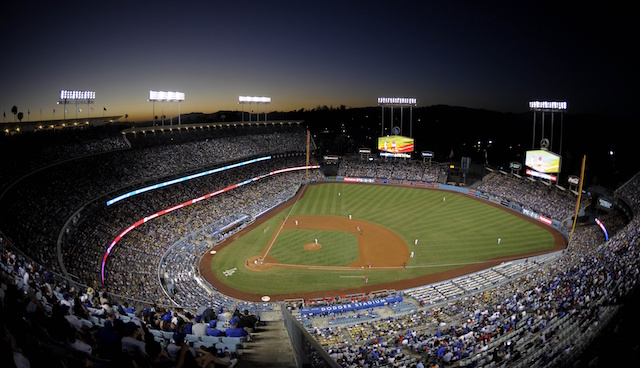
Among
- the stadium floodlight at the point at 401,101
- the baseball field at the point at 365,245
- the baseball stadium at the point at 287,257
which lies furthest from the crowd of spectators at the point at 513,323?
the stadium floodlight at the point at 401,101

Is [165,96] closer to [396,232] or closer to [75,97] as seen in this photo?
[75,97]

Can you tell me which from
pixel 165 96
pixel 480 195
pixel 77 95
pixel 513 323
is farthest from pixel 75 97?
pixel 480 195

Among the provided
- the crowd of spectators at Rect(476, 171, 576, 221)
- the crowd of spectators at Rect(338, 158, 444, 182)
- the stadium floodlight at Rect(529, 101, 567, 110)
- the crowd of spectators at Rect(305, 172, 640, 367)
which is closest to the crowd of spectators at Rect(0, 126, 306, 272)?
the crowd of spectators at Rect(338, 158, 444, 182)

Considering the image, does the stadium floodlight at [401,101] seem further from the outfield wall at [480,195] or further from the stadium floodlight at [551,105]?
the stadium floodlight at [551,105]

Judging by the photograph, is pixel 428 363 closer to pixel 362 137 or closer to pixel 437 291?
pixel 437 291

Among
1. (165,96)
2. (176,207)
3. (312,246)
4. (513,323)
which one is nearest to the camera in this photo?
(513,323)
